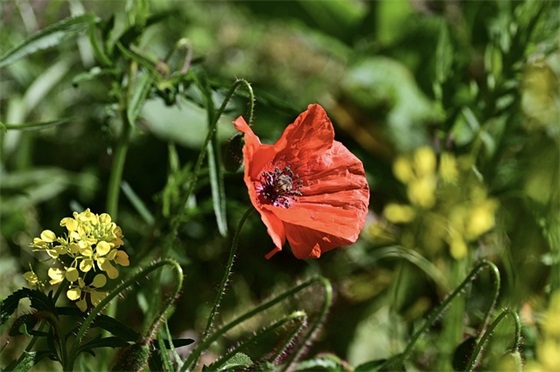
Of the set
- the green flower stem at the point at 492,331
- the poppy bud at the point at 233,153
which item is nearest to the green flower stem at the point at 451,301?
the green flower stem at the point at 492,331

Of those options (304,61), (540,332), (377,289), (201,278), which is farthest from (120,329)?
(304,61)

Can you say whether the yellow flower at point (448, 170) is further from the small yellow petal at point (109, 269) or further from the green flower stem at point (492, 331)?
the small yellow petal at point (109, 269)

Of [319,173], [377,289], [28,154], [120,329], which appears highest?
[319,173]

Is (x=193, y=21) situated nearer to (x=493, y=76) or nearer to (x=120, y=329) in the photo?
(x=493, y=76)

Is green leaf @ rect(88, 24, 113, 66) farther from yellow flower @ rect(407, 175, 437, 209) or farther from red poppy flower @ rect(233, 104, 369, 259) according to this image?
yellow flower @ rect(407, 175, 437, 209)

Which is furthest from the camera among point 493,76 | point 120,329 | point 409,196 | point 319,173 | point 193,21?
point 193,21

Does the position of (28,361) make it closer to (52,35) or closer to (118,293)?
(118,293)

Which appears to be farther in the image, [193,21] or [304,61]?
[304,61]

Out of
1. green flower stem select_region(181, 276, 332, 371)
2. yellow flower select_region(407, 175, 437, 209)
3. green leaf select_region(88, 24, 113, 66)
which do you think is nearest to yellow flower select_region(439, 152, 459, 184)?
yellow flower select_region(407, 175, 437, 209)
